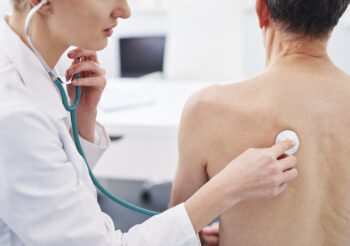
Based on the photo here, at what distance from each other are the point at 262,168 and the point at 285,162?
70 millimetres

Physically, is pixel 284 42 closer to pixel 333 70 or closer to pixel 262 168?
pixel 333 70

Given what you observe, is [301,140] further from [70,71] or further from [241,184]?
[70,71]

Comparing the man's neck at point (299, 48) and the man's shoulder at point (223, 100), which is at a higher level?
the man's neck at point (299, 48)

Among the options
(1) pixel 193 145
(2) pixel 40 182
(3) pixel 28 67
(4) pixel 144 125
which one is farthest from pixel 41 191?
(4) pixel 144 125

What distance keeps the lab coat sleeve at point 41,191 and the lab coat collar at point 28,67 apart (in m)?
0.09

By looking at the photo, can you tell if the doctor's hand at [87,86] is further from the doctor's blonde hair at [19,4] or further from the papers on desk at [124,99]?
the papers on desk at [124,99]

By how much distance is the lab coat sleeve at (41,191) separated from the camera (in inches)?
25.6

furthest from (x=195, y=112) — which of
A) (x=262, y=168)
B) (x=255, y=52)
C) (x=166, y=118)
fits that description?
(x=255, y=52)

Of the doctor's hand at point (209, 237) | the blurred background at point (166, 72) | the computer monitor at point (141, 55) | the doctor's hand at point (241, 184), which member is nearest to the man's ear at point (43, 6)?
the doctor's hand at point (241, 184)

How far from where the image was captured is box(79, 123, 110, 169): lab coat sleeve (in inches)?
43.8

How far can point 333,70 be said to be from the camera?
0.87 meters

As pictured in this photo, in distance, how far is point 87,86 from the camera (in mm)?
1096

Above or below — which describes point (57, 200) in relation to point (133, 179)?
above

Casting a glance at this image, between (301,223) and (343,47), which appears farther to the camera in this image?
(343,47)
